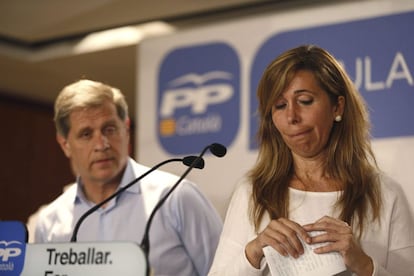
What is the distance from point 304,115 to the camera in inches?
104

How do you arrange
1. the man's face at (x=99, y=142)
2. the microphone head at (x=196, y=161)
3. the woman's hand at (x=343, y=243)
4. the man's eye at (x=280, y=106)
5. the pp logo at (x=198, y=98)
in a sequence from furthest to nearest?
the pp logo at (x=198, y=98), the man's face at (x=99, y=142), the man's eye at (x=280, y=106), the microphone head at (x=196, y=161), the woman's hand at (x=343, y=243)

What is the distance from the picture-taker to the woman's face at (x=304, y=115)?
262cm

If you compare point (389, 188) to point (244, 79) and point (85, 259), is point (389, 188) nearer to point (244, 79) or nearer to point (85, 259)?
point (85, 259)

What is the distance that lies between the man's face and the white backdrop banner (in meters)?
1.23

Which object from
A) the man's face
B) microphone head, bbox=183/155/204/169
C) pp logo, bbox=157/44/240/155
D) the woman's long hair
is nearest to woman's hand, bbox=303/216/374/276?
the woman's long hair

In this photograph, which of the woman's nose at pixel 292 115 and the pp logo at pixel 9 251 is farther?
the woman's nose at pixel 292 115

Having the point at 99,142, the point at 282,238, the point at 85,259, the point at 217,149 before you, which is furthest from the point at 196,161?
the point at 99,142

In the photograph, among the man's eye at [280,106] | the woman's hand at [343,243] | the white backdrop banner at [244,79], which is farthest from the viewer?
the white backdrop banner at [244,79]

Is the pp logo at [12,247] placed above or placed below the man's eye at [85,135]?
below

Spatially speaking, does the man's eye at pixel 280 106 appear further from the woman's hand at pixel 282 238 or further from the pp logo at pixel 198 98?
the pp logo at pixel 198 98

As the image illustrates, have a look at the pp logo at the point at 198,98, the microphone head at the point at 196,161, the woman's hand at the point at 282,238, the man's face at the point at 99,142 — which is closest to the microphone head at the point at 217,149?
the microphone head at the point at 196,161

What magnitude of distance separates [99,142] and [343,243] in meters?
1.29

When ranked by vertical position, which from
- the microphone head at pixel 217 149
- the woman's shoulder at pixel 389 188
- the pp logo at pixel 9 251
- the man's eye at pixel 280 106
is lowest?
the pp logo at pixel 9 251

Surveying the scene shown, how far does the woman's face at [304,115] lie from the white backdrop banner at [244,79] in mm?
1305
